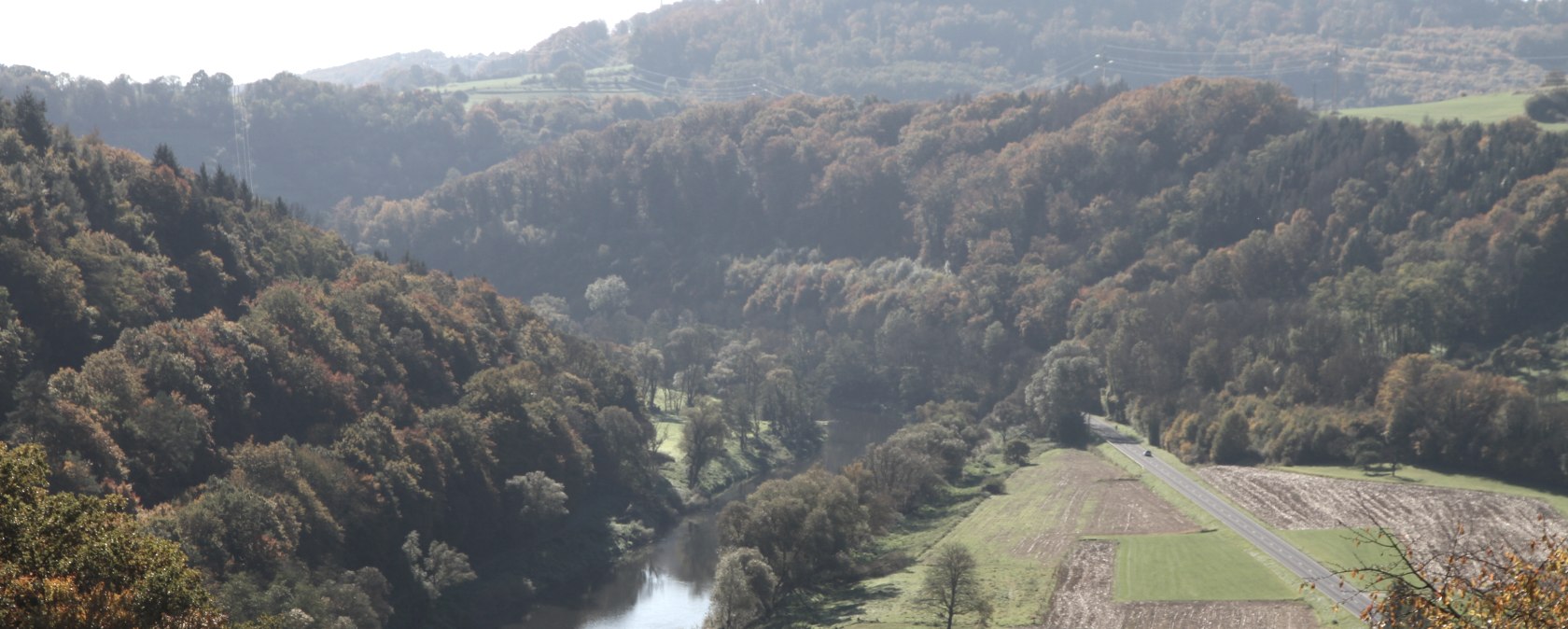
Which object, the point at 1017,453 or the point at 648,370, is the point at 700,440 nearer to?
the point at 1017,453

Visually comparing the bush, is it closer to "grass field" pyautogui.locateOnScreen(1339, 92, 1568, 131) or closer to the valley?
the valley

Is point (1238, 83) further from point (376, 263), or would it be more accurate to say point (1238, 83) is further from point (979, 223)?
point (376, 263)

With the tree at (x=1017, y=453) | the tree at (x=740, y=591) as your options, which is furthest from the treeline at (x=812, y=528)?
the tree at (x=1017, y=453)

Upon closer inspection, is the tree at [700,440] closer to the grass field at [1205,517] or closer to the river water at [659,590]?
the river water at [659,590]

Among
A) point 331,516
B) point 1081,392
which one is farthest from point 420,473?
point 1081,392

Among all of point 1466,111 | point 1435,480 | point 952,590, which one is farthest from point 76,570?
point 1466,111

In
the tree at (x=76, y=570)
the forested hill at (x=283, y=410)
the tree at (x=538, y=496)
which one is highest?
the tree at (x=76, y=570)
